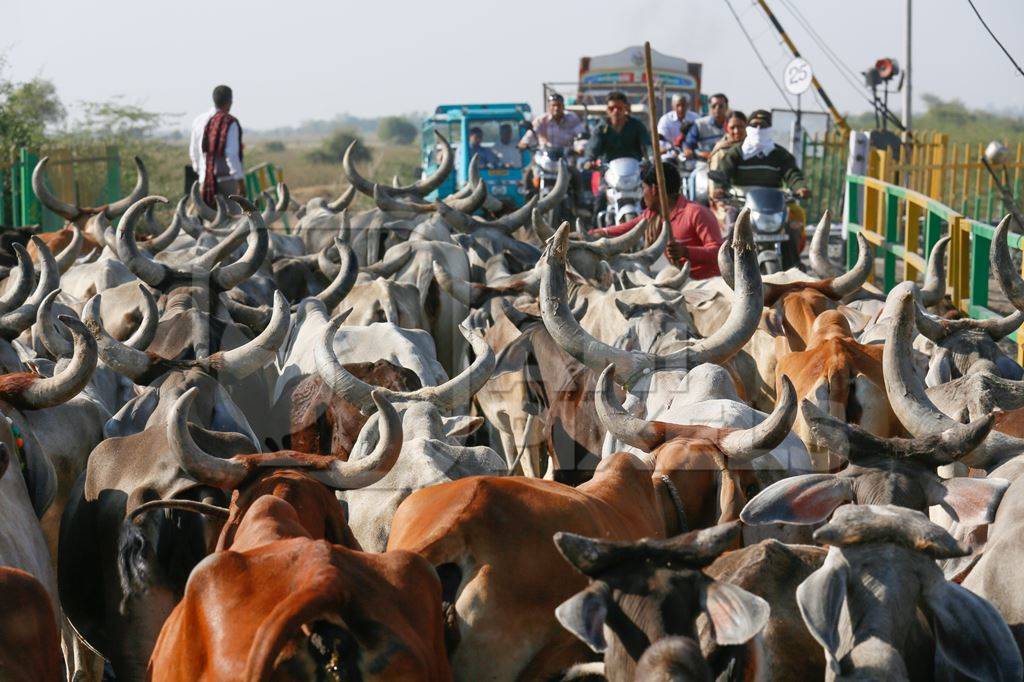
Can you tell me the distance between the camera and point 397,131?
383 ft

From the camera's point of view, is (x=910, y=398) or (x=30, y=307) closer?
(x=910, y=398)

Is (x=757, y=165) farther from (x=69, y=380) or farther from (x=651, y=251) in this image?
(x=69, y=380)

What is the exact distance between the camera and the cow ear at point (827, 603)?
3.39 m

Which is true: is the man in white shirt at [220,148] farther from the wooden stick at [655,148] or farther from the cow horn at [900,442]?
the cow horn at [900,442]

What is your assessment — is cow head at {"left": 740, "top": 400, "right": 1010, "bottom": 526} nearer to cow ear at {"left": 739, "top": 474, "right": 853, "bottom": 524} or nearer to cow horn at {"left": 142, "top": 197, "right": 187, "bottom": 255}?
cow ear at {"left": 739, "top": 474, "right": 853, "bottom": 524}

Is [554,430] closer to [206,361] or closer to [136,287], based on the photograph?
[206,361]

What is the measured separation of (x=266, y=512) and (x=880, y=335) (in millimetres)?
4392

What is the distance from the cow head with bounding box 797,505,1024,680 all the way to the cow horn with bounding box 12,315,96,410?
10.6 ft

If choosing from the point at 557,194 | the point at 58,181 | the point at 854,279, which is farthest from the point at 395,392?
the point at 58,181

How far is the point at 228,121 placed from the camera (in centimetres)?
1449

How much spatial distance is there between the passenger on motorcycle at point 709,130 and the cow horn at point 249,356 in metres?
11.7

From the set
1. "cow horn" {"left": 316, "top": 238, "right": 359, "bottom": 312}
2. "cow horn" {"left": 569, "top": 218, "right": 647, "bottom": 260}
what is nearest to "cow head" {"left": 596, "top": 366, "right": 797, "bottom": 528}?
Result: "cow horn" {"left": 316, "top": 238, "right": 359, "bottom": 312}

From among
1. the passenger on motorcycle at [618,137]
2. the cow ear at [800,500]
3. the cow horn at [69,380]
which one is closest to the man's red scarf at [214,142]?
the passenger on motorcycle at [618,137]

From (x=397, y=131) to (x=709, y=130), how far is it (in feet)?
330
